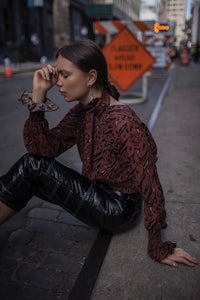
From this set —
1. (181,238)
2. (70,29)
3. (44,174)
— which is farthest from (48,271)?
(70,29)

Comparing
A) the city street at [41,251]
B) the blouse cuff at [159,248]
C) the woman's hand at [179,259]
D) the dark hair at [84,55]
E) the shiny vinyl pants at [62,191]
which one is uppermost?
the dark hair at [84,55]

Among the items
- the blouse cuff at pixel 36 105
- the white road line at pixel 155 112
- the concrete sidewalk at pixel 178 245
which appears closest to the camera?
the concrete sidewalk at pixel 178 245

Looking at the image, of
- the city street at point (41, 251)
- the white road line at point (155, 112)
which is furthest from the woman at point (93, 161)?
the white road line at point (155, 112)

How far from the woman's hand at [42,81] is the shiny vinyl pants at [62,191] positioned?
1.23 ft

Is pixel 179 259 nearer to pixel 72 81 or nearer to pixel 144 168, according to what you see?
pixel 144 168

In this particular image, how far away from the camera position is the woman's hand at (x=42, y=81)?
2.13 meters

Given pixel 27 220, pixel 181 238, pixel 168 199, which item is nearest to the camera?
pixel 181 238

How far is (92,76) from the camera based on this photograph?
6.83 feet

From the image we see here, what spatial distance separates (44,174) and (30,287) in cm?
67

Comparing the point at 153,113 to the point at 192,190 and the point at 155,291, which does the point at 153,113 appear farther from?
the point at 155,291

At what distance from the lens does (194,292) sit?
195cm

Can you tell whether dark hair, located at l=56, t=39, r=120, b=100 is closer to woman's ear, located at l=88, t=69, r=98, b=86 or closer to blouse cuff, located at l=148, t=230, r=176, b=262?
woman's ear, located at l=88, t=69, r=98, b=86

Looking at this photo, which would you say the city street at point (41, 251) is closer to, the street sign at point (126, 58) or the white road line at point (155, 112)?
the white road line at point (155, 112)

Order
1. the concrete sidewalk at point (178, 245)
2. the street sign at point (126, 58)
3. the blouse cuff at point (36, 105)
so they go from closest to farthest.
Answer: the concrete sidewalk at point (178, 245)
the blouse cuff at point (36, 105)
the street sign at point (126, 58)
